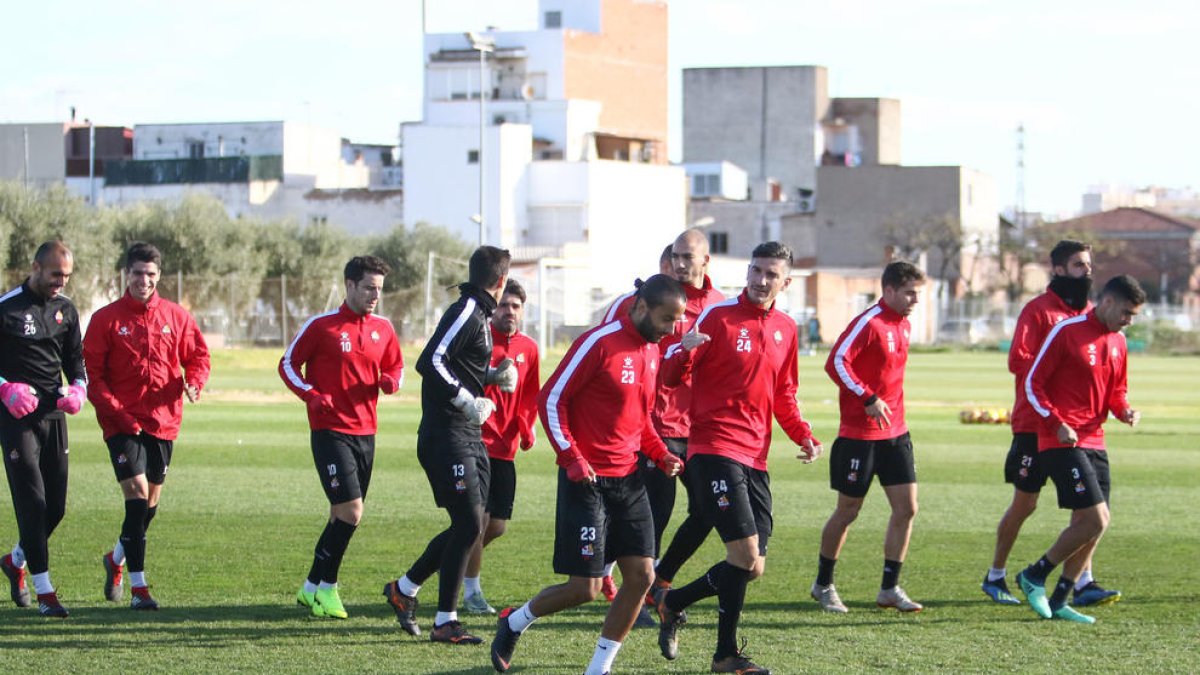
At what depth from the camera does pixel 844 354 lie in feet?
32.9

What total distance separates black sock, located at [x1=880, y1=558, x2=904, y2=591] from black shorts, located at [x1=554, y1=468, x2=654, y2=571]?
268 centimetres

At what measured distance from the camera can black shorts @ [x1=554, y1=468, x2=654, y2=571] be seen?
790cm

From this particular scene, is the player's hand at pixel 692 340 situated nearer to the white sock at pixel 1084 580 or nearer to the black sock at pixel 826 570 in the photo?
the black sock at pixel 826 570

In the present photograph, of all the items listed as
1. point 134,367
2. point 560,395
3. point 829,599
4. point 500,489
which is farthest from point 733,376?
point 134,367

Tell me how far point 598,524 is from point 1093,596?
13.9 feet

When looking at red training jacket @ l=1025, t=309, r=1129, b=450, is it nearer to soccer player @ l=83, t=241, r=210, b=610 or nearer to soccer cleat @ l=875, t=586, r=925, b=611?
soccer cleat @ l=875, t=586, r=925, b=611

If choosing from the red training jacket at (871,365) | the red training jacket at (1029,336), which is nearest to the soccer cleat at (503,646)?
the red training jacket at (871,365)

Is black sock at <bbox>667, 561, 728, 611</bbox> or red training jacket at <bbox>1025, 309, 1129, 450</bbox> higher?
red training jacket at <bbox>1025, 309, 1129, 450</bbox>

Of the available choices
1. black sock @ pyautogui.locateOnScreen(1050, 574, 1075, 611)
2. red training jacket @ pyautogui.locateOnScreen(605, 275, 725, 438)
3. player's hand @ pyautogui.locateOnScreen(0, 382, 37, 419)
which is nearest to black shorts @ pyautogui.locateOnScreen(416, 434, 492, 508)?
red training jacket @ pyautogui.locateOnScreen(605, 275, 725, 438)

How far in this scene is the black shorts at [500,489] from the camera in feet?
33.1

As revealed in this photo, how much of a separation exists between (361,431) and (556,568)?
86.7 inches

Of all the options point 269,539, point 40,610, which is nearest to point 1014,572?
point 269,539

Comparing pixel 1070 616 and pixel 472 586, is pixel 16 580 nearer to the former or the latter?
pixel 472 586

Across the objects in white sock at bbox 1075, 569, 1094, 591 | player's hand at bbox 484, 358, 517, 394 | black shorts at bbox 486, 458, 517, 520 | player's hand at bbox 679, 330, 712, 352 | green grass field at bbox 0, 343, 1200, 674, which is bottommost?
green grass field at bbox 0, 343, 1200, 674
